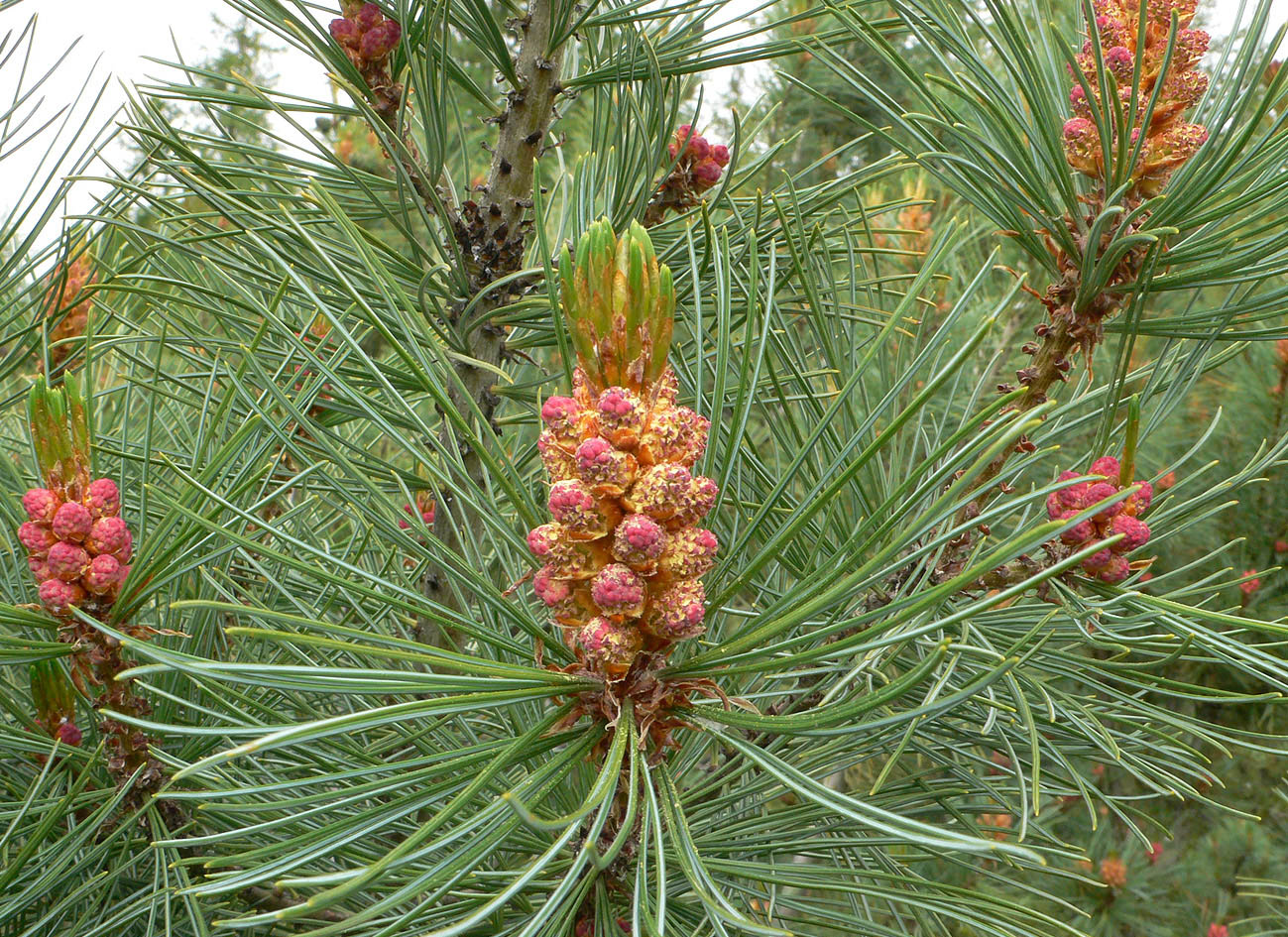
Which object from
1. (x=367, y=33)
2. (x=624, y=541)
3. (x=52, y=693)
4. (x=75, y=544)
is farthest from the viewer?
(x=367, y=33)

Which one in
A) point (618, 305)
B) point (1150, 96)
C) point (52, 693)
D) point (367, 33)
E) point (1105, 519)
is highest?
point (367, 33)

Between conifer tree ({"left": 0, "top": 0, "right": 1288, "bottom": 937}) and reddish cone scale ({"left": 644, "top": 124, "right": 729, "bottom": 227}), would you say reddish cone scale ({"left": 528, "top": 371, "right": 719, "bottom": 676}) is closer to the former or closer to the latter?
conifer tree ({"left": 0, "top": 0, "right": 1288, "bottom": 937})

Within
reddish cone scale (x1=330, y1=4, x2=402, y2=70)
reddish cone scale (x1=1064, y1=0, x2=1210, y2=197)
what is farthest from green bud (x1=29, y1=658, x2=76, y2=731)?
reddish cone scale (x1=1064, y1=0, x2=1210, y2=197)

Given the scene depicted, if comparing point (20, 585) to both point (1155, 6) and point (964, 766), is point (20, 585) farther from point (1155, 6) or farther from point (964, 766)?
point (1155, 6)

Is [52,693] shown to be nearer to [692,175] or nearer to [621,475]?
[621,475]

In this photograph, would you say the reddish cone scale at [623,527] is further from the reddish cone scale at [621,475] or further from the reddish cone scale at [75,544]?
the reddish cone scale at [75,544]

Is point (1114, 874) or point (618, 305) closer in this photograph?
point (618, 305)

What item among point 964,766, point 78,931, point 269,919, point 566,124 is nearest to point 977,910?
point 964,766

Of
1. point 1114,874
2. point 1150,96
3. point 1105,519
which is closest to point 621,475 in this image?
point 1105,519

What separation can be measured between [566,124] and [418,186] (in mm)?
2098

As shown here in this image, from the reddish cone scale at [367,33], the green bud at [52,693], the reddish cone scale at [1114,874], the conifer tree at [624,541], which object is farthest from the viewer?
the reddish cone scale at [1114,874]

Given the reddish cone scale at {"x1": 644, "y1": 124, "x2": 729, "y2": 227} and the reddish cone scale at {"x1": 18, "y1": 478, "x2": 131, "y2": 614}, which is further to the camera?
the reddish cone scale at {"x1": 644, "y1": 124, "x2": 729, "y2": 227}

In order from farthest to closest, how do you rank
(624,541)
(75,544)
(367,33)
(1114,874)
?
(1114,874) → (367,33) → (75,544) → (624,541)

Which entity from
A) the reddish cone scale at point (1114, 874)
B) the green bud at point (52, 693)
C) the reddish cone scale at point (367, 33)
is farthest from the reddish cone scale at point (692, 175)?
the reddish cone scale at point (1114, 874)
